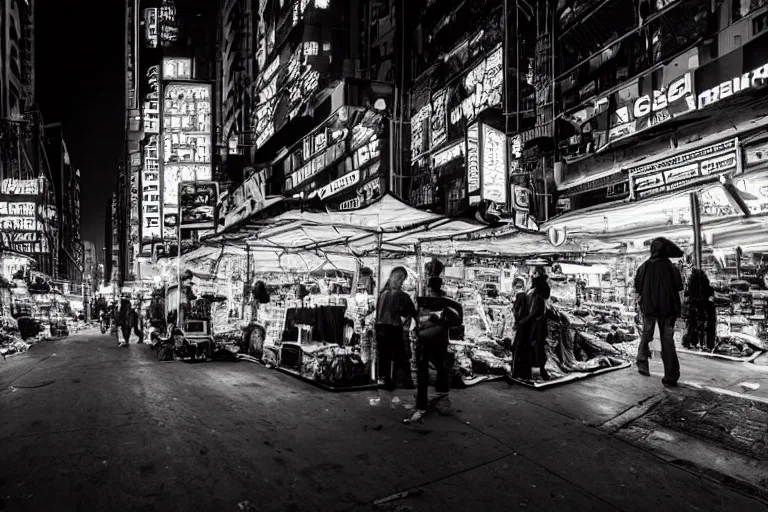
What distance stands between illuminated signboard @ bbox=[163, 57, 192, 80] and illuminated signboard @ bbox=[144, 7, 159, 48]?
13.6 metres

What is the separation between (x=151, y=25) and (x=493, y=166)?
5123 cm

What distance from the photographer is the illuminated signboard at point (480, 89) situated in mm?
15203

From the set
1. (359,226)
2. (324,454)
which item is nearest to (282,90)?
(359,226)

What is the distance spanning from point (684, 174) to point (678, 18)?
5698mm

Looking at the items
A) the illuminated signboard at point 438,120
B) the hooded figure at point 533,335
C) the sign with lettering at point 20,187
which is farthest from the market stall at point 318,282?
the sign with lettering at point 20,187

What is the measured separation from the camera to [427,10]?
2002 centimetres

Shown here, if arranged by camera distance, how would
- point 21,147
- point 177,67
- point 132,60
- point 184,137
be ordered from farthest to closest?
point 132,60, point 177,67, point 21,147, point 184,137

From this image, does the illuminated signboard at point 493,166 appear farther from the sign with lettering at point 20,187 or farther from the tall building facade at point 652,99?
the sign with lettering at point 20,187

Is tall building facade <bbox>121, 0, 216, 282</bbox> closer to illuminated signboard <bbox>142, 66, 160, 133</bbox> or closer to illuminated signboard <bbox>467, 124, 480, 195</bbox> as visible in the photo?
illuminated signboard <bbox>142, 66, 160, 133</bbox>

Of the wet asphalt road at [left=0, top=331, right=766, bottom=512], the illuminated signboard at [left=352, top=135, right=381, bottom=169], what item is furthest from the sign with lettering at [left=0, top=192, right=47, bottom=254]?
the wet asphalt road at [left=0, top=331, right=766, bottom=512]

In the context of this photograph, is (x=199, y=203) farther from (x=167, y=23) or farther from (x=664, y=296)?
(x=167, y=23)

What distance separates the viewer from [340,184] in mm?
21844

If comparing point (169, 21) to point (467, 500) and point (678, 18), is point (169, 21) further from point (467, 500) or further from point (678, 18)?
point (467, 500)

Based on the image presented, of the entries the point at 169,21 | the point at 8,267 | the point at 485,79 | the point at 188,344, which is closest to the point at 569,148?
the point at 485,79
